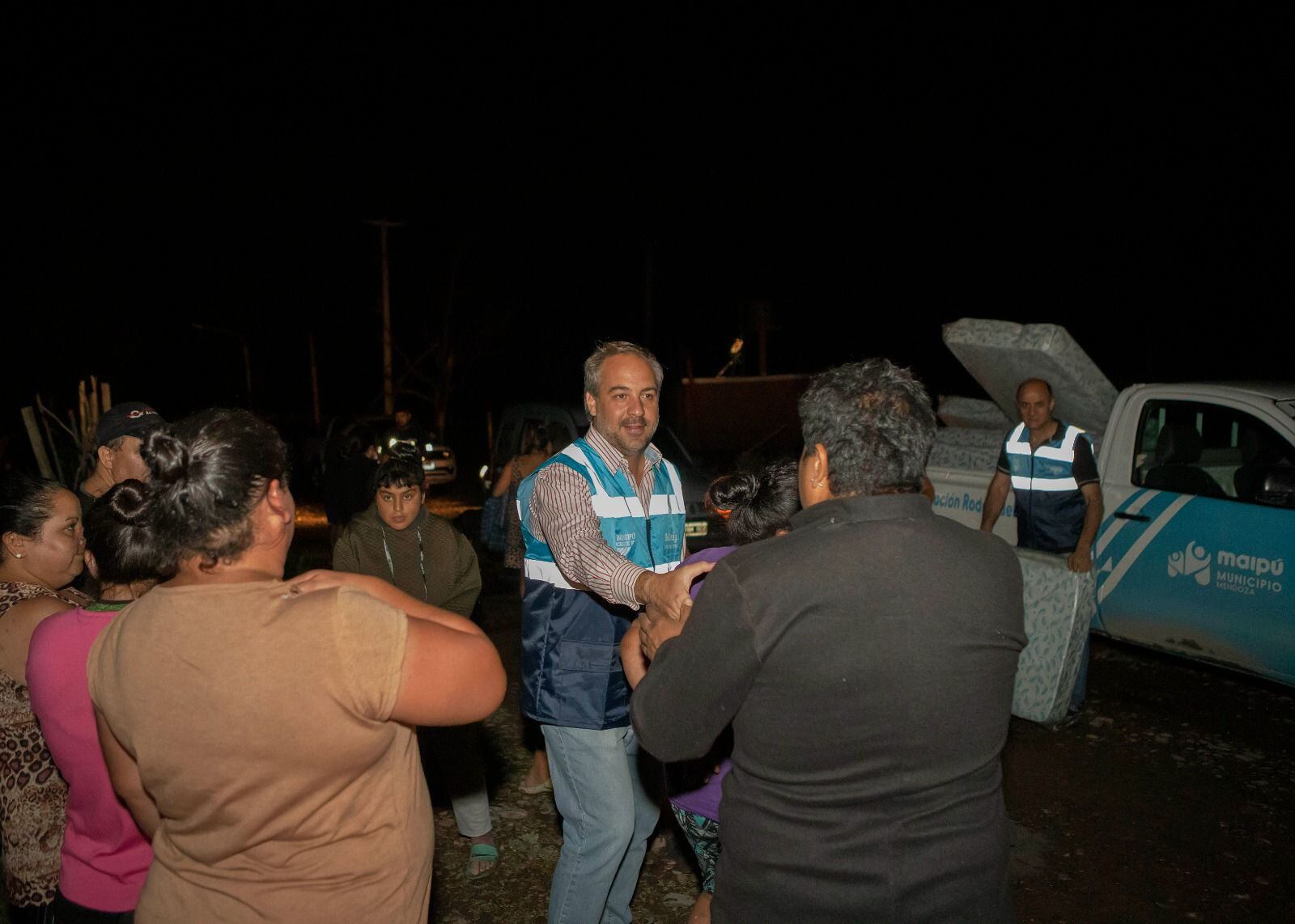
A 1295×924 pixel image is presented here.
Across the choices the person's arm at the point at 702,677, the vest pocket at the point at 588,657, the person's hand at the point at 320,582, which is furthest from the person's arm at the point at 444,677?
the vest pocket at the point at 588,657

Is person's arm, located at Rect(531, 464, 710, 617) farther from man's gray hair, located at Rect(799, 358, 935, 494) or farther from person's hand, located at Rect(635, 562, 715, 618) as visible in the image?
man's gray hair, located at Rect(799, 358, 935, 494)

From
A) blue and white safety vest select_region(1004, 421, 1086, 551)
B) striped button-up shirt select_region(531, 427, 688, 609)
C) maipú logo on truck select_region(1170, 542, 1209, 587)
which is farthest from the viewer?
blue and white safety vest select_region(1004, 421, 1086, 551)

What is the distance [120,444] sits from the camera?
3.67m

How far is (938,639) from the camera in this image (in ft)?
5.83

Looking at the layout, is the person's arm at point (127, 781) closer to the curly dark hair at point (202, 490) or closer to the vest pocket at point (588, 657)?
the curly dark hair at point (202, 490)

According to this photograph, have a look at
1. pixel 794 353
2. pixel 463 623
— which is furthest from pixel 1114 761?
pixel 794 353

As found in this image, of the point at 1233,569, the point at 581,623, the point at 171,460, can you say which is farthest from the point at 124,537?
the point at 1233,569

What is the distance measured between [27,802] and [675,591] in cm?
183

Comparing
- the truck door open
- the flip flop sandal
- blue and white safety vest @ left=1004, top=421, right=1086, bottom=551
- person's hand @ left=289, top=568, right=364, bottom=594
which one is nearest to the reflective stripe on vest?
blue and white safety vest @ left=1004, top=421, right=1086, bottom=551

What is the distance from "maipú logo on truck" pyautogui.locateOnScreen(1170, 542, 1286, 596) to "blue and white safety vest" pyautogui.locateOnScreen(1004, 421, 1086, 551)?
25.3 inches

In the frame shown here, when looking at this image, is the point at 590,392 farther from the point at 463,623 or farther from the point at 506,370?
the point at 506,370

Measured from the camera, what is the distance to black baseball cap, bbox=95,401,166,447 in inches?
145

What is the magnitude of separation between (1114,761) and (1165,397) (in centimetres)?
243

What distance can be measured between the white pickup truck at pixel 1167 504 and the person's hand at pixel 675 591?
3442 mm
